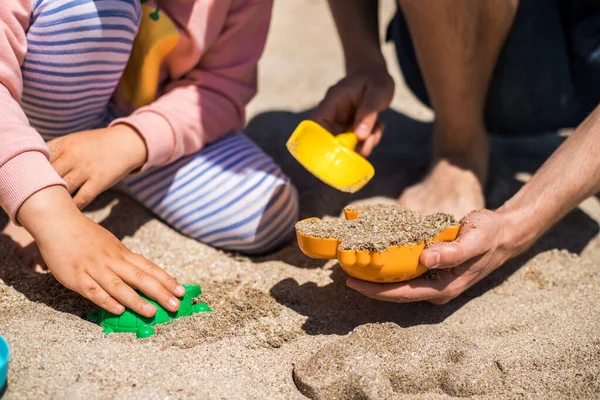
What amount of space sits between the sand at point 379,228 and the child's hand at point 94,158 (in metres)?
0.40

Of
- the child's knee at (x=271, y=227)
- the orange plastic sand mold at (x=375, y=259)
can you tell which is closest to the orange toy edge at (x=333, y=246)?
the orange plastic sand mold at (x=375, y=259)

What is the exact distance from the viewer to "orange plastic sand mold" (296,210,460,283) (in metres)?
1.04

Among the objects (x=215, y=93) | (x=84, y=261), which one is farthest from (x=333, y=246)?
(x=215, y=93)

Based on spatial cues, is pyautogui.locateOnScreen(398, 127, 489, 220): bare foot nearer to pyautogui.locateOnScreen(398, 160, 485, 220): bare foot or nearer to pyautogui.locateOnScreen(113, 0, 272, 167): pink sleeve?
pyautogui.locateOnScreen(398, 160, 485, 220): bare foot

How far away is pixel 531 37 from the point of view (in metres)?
1.53

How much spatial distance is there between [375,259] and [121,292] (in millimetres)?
404

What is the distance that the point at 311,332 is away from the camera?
45.4 inches

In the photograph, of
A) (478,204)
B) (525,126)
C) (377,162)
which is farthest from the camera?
(377,162)

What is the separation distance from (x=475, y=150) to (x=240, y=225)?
58cm

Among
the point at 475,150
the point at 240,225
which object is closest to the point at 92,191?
the point at 240,225

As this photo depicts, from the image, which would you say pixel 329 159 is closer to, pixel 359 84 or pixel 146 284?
pixel 359 84

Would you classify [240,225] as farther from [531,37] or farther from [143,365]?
[531,37]

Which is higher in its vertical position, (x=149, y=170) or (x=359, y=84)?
(x=359, y=84)

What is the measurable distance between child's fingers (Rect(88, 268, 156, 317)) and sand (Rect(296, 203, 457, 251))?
0.27m
